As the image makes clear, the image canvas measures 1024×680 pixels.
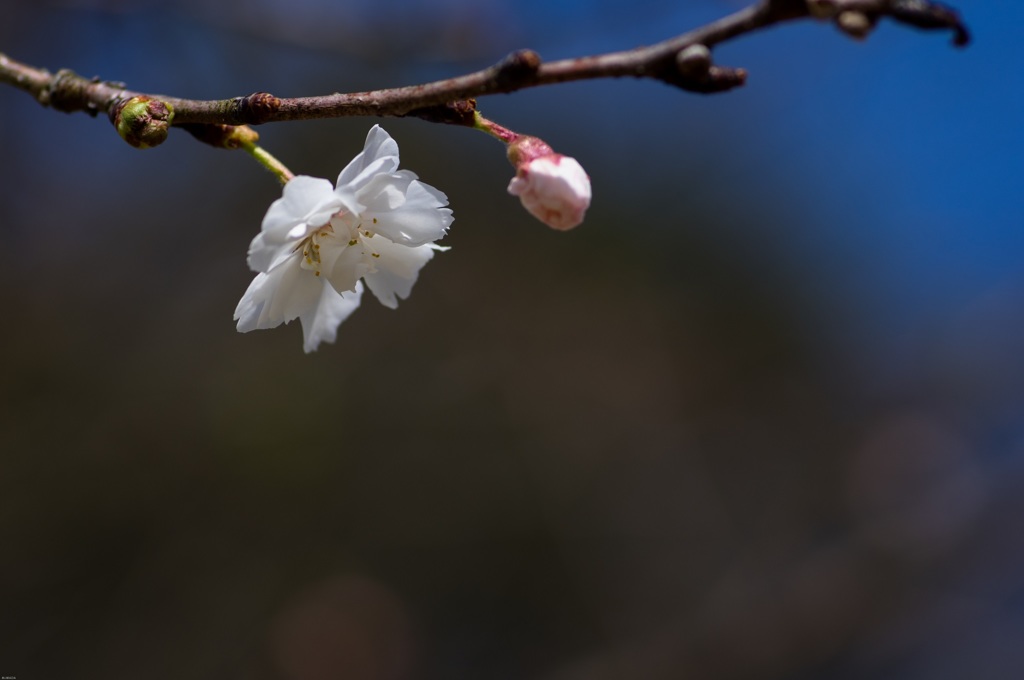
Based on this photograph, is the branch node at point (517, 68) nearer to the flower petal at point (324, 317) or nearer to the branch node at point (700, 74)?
the branch node at point (700, 74)

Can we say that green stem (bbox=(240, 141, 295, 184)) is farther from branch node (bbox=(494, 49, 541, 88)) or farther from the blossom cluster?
branch node (bbox=(494, 49, 541, 88))

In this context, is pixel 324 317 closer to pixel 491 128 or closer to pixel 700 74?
pixel 491 128

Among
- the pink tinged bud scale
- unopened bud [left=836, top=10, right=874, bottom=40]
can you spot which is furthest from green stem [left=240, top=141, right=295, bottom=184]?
unopened bud [left=836, top=10, right=874, bottom=40]

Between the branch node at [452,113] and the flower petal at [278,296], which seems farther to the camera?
the flower petal at [278,296]

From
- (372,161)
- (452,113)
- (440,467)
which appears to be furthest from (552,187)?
(440,467)

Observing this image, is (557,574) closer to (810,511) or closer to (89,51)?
(810,511)

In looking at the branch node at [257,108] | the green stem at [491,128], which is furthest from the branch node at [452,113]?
the branch node at [257,108]

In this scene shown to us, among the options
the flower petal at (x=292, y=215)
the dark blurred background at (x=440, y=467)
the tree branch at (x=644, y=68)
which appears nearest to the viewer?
the tree branch at (x=644, y=68)
